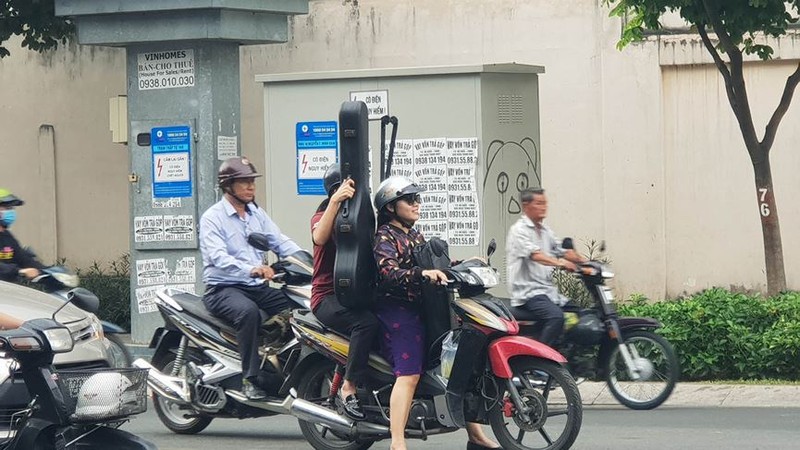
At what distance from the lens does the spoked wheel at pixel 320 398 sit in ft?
29.8

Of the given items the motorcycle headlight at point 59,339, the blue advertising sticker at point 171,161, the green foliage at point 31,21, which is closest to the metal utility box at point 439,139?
the blue advertising sticker at point 171,161

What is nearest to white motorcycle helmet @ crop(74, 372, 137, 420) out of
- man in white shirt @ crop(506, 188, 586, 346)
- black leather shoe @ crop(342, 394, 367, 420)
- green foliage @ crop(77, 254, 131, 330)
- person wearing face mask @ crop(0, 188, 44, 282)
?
black leather shoe @ crop(342, 394, 367, 420)

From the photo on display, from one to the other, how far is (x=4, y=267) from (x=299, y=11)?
4246 mm

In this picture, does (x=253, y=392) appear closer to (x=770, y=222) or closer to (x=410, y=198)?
(x=410, y=198)

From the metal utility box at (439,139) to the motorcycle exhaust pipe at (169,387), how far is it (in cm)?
382

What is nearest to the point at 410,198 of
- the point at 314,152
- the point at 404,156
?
the point at 404,156

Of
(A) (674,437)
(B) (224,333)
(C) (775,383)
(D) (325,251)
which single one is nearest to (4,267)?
(B) (224,333)

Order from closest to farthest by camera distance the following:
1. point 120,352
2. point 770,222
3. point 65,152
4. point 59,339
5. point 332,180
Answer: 1. point 59,339
2. point 332,180
3. point 120,352
4. point 770,222
5. point 65,152

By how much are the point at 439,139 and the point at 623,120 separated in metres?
3.75

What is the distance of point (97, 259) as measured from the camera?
19328 mm

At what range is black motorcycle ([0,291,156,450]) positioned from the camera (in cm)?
691

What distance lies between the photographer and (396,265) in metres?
8.36

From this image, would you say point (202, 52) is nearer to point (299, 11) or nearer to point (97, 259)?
point (299, 11)

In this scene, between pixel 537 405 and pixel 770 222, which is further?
pixel 770 222
